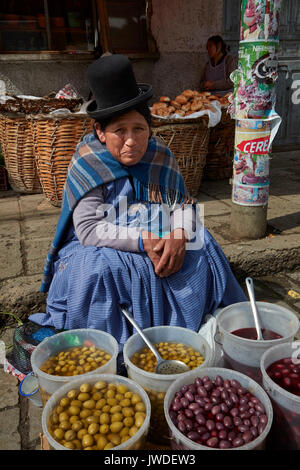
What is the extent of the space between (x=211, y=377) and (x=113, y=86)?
1.37 metres

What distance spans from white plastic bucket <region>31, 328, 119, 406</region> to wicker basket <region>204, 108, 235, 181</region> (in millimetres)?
3576

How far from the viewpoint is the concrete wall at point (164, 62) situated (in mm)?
5211

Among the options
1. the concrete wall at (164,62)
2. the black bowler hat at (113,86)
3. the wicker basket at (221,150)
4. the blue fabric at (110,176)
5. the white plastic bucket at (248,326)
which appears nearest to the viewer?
the white plastic bucket at (248,326)

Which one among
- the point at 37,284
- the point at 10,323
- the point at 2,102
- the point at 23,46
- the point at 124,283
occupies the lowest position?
the point at 10,323

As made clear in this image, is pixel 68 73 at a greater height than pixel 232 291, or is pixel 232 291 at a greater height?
pixel 68 73

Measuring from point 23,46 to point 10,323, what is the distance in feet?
13.5

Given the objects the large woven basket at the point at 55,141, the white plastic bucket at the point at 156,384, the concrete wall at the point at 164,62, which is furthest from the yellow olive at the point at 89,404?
the concrete wall at the point at 164,62

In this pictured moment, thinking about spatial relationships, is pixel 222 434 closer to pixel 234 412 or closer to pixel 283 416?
pixel 234 412

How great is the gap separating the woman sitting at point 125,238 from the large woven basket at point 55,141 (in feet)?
5.86

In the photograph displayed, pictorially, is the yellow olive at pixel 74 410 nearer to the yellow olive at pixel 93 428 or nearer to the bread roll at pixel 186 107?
the yellow olive at pixel 93 428

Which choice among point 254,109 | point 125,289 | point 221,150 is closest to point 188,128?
point 221,150

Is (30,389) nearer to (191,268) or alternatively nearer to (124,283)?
(124,283)

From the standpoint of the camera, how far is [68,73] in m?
5.37

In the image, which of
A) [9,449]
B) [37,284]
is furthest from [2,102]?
[9,449]
